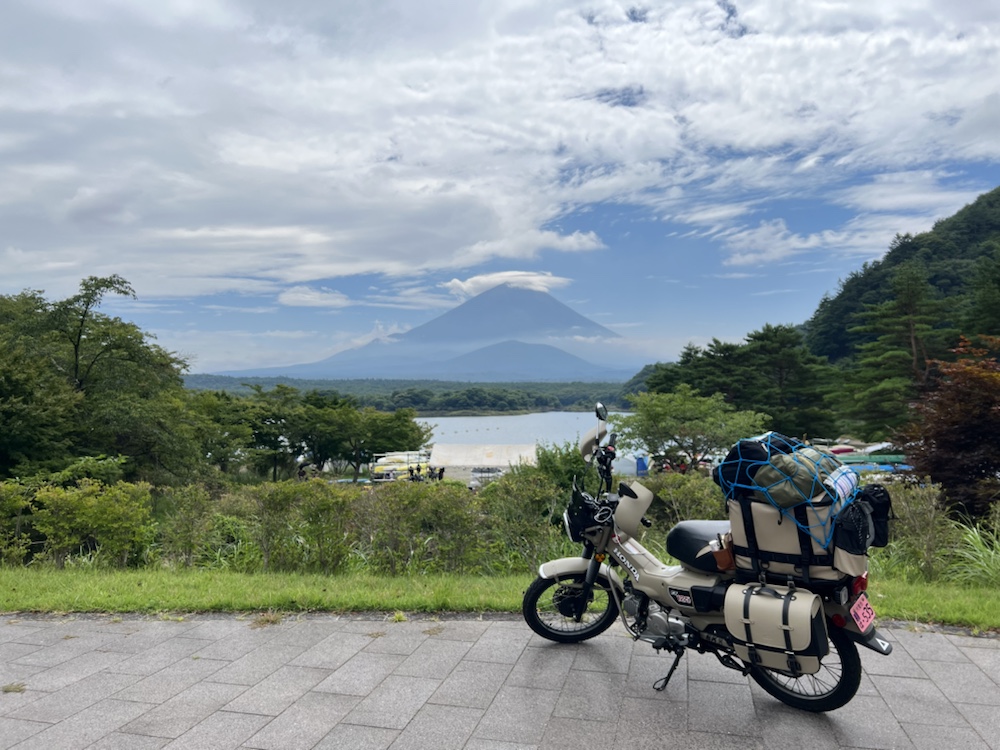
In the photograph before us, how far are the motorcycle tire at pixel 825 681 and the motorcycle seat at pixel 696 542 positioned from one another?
1.59ft

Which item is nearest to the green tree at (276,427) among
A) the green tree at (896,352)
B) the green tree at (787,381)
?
the green tree at (787,381)

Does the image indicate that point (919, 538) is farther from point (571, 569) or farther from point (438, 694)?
point (438, 694)

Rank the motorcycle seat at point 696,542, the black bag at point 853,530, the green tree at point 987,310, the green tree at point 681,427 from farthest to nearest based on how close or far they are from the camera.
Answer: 1. the green tree at point 987,310
2. the green tree at point 681,427
3. the motorcycle seat at point 696,542
4. the black bag at point 853,530

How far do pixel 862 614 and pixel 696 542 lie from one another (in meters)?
0.69

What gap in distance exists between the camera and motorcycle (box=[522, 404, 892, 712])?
2619 mm

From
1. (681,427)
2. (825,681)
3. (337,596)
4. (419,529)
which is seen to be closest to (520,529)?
(419,529)

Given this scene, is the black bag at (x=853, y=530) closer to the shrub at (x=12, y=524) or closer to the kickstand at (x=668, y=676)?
the kickstand at (x=668, y=676)

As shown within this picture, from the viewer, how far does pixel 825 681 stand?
2.85 meters

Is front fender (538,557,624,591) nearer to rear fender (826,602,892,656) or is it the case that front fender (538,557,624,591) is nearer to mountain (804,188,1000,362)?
rear fender (826,602,892,656)

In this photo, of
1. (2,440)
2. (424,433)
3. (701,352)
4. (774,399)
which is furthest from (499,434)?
(2,440)

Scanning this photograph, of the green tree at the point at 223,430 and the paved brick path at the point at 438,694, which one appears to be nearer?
the paved brick path at the point at 438,694

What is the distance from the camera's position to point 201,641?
12.3ft

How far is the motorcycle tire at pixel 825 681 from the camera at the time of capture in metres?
2.70

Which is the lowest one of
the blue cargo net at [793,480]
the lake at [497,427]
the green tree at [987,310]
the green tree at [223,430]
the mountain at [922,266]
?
the lake at [497,427]
